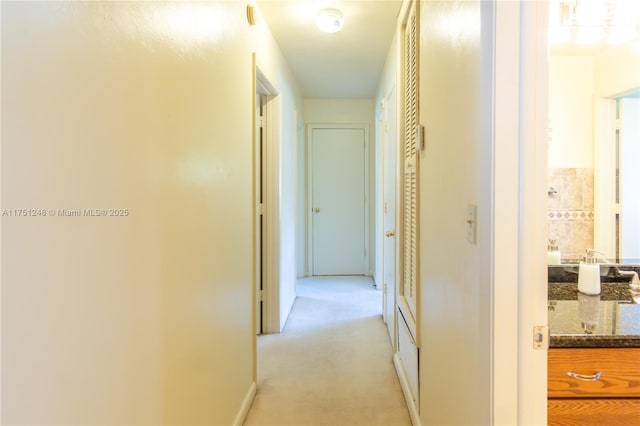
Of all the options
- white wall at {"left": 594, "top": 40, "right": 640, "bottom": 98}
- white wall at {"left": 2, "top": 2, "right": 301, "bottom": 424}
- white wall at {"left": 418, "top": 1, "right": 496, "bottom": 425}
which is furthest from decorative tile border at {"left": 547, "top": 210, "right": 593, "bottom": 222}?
white wall at {"left": 2, "top": 2, "right": 301, "bottom": 424}

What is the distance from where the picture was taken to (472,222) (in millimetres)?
983

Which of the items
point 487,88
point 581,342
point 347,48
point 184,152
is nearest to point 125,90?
point 184,152

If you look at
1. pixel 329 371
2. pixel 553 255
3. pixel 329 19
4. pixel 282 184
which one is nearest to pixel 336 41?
pixel 329 19

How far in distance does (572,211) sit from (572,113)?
1.51 ft

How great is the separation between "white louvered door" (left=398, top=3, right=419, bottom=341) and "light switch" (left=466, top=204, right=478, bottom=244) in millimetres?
768

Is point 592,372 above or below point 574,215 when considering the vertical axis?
below

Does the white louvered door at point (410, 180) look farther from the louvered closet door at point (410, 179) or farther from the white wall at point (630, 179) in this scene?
the white wall at point (630, 179)

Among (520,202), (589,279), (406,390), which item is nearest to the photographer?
(520,202)

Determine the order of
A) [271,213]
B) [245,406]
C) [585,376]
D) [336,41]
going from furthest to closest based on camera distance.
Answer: [271,213]
[336,41]
[245,406]
[585,376]

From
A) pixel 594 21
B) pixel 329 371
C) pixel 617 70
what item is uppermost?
pixel 594 21

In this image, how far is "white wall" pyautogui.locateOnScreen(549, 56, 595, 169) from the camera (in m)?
1.67

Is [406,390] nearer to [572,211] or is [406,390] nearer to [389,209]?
[572,211]

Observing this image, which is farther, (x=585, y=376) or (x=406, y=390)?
(x=406, y=390)

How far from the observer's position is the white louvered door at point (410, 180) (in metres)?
1.84
